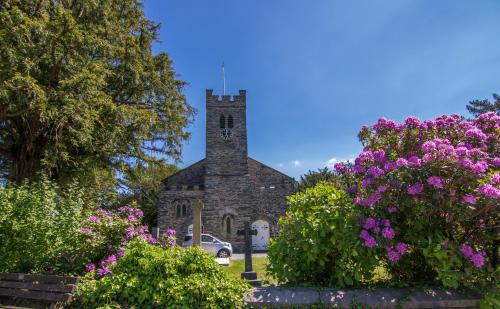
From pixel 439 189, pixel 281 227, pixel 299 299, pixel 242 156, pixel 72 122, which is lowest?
pixel 299 299

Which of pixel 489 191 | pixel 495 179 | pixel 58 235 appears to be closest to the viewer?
pixel 489 191

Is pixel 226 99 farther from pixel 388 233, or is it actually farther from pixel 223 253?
pixel 388 233

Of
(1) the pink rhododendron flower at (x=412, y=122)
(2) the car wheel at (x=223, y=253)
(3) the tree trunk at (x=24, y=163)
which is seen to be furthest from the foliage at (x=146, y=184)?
(1) the pink rhododendron flower at (x=412, y=122)

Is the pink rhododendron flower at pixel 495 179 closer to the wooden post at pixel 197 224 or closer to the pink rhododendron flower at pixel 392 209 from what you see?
the pink rhododendron flower at pixel 392 209

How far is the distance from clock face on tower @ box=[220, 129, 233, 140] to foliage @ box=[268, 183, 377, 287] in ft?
87.2

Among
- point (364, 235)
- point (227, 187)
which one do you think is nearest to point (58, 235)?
point (364, 235)

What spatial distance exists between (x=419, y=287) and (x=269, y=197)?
1042 inches

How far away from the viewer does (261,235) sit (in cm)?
2947

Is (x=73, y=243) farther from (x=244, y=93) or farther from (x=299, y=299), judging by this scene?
(x=244, y=93)

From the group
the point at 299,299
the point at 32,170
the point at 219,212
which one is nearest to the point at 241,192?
the point at 219,212

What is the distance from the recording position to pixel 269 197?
30.5 meters

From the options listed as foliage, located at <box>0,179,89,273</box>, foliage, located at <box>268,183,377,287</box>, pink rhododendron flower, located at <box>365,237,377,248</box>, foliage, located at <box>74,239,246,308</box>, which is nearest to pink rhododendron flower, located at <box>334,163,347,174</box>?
foliage, located at <box>268,183,377,287</box>

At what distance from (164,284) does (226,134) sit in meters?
27.3

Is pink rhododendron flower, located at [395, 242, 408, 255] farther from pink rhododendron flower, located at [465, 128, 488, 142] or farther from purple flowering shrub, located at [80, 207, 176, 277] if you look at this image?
purple flowering shrub, located at [80, 207, 176, 277]
